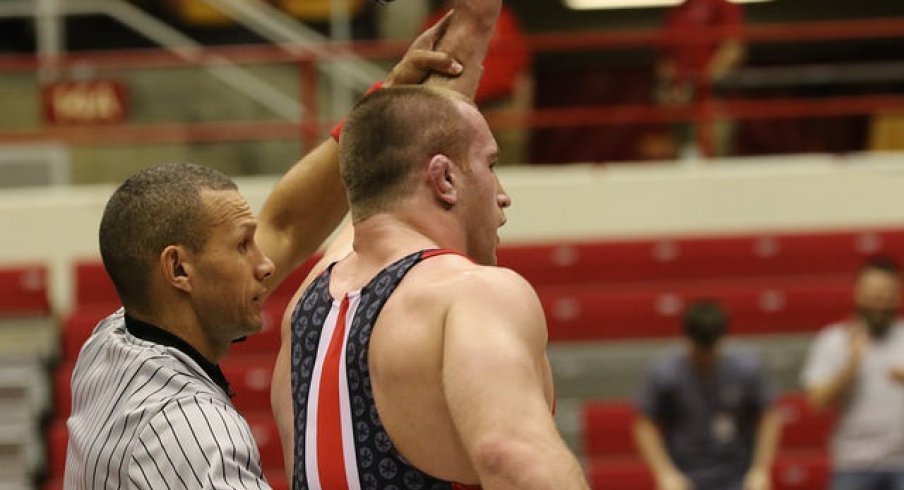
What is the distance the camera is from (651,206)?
34.2 ft

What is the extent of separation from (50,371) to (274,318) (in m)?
1.27

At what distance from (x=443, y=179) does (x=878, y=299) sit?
505 cm

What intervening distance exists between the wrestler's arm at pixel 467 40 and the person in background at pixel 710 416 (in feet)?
14.1

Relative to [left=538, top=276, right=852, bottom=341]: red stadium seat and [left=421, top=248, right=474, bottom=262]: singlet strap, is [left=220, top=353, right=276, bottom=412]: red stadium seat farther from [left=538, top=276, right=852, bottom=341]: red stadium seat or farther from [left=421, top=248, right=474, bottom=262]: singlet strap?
[left=421, top=248, right=474, bottom=262]: singlet strap

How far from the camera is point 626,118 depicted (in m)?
10.3

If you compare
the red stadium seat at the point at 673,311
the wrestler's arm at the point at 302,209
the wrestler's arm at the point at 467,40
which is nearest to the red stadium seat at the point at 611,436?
the red stadium seat at the point at 673,311

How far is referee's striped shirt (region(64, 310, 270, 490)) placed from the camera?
2768mm

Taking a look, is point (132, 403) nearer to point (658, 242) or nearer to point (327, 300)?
point (327, 300)

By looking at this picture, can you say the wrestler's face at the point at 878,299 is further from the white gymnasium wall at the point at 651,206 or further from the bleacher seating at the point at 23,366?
the bleacher seating at the point at 23,366

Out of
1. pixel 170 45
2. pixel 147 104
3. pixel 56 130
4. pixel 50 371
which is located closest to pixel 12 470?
pixel 50 371

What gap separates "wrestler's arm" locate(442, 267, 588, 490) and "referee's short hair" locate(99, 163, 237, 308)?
516 millimetres

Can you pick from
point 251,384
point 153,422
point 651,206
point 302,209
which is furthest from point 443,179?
point 651,206

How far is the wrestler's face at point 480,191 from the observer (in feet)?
9.96

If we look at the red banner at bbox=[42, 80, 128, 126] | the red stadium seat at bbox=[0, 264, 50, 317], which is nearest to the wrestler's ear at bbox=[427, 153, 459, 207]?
the red stadium seat at bbox=[0, 264, 50, 317]
